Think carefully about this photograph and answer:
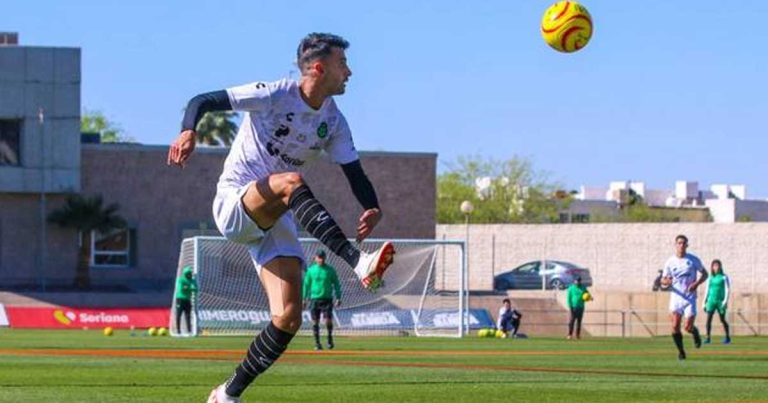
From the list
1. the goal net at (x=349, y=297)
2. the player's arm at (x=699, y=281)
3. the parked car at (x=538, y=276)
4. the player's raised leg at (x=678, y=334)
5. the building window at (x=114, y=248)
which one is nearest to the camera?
the player's raised leg at (x=678, y=334)

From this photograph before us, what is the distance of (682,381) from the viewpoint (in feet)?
60.2

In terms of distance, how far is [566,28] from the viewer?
19422 mm

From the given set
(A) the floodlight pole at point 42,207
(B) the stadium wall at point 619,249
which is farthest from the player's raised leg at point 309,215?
(B) the stadium wall at point 619,249

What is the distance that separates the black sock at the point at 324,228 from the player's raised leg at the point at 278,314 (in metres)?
0.83

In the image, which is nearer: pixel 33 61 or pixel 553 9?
pixel 553 9

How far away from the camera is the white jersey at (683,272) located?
2648cm

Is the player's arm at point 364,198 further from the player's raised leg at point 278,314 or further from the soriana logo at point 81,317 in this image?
the soriana logo at point 81,317

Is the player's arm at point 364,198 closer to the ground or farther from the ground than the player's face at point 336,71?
closer to the ground

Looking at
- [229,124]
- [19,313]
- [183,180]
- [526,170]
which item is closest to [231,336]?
[19,313]

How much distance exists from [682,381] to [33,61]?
49419 mm

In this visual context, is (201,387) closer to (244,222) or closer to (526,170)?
(244,222)

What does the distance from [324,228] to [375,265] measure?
40cm

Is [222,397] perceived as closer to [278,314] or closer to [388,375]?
[278,314]

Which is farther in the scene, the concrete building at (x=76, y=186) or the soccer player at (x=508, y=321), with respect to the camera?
the concrete building at (x=76, y=186)
